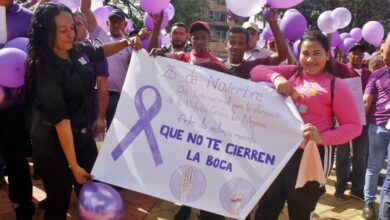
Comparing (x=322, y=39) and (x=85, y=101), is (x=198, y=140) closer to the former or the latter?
(x=85, y=101)

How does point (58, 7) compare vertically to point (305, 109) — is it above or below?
above

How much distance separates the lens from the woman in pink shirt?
2.49 metres

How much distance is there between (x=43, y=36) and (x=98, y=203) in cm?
103

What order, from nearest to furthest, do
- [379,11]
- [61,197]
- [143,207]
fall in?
[61,197] → [143,207] → [379,11]

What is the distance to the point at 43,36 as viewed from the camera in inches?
90.7

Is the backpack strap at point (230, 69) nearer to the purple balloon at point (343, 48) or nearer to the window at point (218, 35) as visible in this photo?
the purple balloon at point (343, 48)

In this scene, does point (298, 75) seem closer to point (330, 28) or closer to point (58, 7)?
point (58, 7)

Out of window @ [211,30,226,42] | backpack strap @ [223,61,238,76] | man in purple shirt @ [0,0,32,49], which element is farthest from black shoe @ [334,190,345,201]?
window @ [211,30,226,42]

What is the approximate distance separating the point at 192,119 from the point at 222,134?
231mm

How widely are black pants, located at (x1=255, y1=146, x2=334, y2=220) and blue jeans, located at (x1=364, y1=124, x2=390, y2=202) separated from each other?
5.37ft

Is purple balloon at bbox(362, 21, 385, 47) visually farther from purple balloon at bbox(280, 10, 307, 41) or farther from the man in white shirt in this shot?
the man in white shirt

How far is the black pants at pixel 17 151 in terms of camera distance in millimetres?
3064

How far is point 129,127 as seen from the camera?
2.68m

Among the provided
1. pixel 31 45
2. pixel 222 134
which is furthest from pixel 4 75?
pixel 222 134
